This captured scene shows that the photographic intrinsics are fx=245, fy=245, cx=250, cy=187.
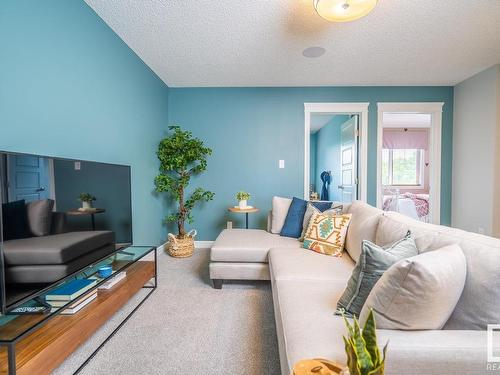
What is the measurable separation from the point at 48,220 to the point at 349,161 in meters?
4.13

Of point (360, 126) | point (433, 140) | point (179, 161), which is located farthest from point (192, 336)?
point (433, 140)

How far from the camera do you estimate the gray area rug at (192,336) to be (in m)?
1.41

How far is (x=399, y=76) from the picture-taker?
3357 mm

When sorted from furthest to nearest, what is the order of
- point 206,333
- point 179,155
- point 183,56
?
point 179,155 → point 183,56 → point 206,333

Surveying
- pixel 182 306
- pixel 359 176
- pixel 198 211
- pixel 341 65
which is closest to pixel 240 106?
pixel 341 65

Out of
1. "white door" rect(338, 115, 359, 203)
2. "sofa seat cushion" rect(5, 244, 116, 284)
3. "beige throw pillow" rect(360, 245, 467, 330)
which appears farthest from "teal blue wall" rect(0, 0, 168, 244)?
"white door" rect(338, 115, 359, 203)

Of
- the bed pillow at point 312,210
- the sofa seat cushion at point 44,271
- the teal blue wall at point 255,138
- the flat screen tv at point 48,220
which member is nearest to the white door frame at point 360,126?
the teal blue wall at point 255,138

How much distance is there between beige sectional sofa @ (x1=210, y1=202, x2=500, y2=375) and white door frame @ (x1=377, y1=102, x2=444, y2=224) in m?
2.34

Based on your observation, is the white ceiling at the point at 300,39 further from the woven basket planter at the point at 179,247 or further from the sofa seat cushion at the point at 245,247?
the woven basket planter at the point at 179,247

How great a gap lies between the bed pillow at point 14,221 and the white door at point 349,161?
12.8 feet

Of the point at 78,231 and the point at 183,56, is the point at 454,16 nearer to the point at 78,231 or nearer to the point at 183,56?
the point at 183,56

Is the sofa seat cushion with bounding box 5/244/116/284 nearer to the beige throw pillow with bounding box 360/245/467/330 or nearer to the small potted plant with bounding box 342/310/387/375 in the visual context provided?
the small potted plant with bounding box 342/310/387/375

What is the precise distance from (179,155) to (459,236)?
→ 300cm

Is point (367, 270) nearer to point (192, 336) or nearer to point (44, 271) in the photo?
point (192, 336)
